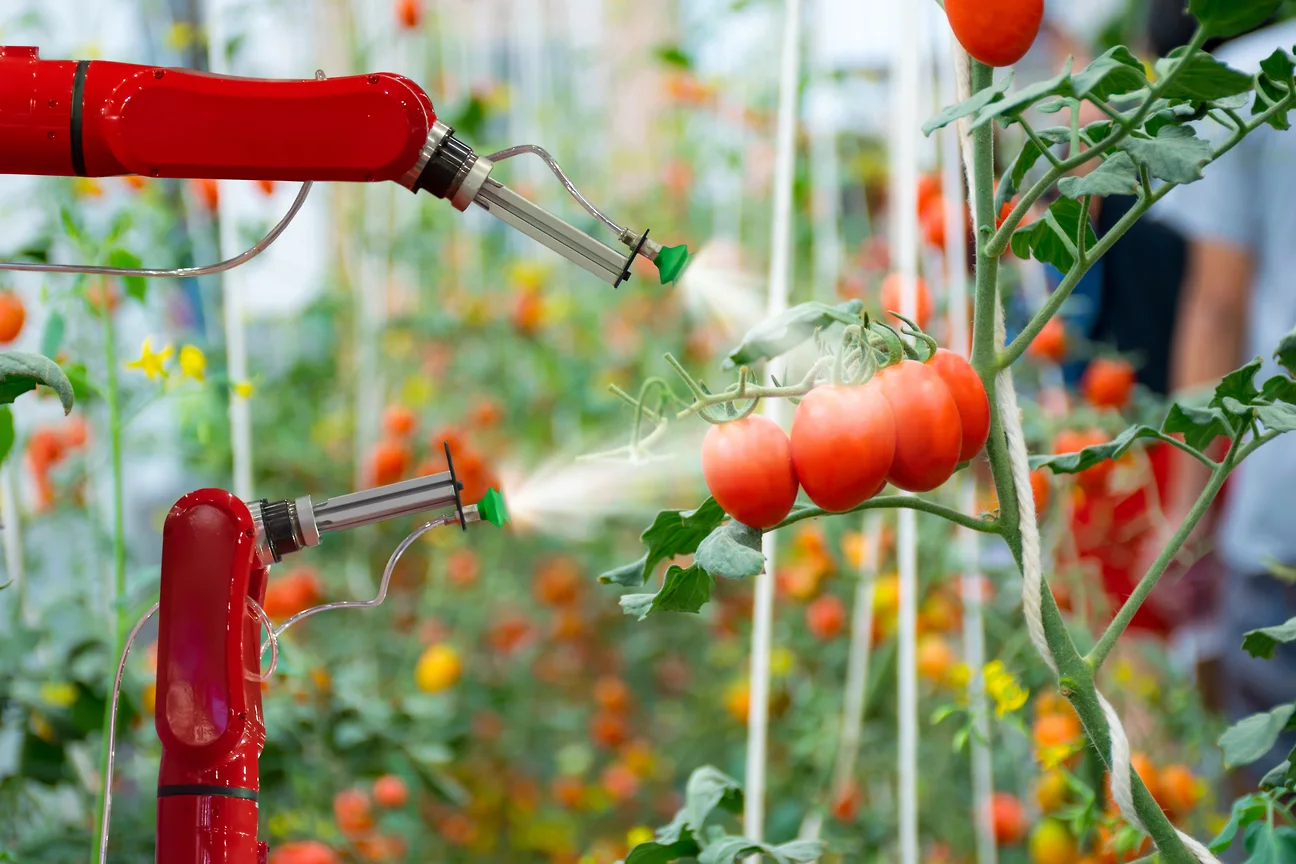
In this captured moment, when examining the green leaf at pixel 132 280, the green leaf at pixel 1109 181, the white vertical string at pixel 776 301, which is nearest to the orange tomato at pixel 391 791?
the white vertical string at pixel 776 301

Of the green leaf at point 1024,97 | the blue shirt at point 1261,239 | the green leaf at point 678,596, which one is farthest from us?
the blue shirt at point 1261,239

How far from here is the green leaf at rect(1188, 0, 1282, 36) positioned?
1.14ft

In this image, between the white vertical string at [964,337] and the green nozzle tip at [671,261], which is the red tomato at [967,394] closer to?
the green nozzle tip at [671,261]

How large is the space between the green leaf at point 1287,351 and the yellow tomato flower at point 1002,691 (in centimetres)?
28

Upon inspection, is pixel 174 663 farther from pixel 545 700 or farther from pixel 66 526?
pixel 545 700

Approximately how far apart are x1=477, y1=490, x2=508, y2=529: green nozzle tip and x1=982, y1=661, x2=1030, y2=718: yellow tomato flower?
15.4 inches

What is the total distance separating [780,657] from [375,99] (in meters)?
1.10

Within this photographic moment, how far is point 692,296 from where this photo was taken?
1747mm

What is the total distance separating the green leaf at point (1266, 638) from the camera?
20.3 inches

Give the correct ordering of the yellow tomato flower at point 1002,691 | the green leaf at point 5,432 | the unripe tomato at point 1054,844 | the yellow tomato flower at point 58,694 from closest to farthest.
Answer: the green leaf at point 5,432, the yellow tomato flower at point 1002,691, the yellow tomato flower at point 58,694, the unripe tomato at point 1054,844

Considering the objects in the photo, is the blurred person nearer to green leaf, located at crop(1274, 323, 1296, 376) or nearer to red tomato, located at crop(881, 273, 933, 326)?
red tomato, located at crop(881, 273, 933, 326)

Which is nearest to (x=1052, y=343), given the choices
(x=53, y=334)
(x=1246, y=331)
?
(x=1246, y=331)

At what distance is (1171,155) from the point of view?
38 cm

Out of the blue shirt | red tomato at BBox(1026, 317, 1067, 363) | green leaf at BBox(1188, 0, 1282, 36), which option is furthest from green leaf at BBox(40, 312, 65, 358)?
the blue shirt
